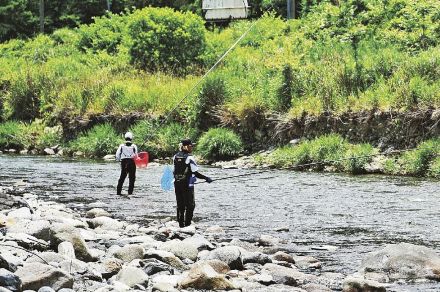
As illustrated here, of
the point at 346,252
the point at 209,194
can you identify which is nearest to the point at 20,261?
the point at 346,252

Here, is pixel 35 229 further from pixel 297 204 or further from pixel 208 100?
pixel 208 100

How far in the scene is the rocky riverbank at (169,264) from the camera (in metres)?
7.82

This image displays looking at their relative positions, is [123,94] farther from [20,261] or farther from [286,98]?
[20,261]

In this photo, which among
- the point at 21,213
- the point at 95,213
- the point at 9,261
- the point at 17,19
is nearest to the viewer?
the point at 9,261

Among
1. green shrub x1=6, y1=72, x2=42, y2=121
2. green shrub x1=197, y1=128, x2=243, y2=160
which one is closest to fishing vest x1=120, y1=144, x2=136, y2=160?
green shrub x1=197, y1=128, x2=243, y2=160

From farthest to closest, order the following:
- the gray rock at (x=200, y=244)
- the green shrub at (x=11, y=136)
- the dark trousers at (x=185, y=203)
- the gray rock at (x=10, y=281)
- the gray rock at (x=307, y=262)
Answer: the green shrub at (x=11, y=136), the dark trousers at (x=185, y=203), the gray rock at (x=200, y=244), the gray rock at (x=307, y=262), the gray rock at (x=10, y=281)

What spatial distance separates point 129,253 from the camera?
30.4 feet

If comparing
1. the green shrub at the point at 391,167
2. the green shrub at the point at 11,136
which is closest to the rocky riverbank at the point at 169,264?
the green shrub at the point at 391,167

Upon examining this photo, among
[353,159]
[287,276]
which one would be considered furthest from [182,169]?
[353,159]

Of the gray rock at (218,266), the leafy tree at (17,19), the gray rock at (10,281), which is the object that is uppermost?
the leafy tree at (17,19)

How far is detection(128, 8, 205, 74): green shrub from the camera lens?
3278 centimetres

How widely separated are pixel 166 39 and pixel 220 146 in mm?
9425

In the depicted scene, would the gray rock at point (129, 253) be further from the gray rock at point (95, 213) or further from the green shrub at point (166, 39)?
the green shrub at point (166, 39)

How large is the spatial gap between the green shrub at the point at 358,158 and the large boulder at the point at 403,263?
451 inches
